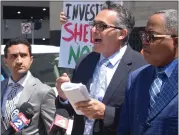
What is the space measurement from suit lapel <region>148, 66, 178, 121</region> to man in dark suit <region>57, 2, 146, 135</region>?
1.75ft

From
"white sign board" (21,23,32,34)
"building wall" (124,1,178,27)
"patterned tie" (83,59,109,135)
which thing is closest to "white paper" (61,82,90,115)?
"patterned tie" (83,59,109,135)

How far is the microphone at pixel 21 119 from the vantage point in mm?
3230

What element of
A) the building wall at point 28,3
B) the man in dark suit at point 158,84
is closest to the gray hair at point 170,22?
the man in dark suit at point 158,84

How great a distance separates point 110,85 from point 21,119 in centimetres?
71

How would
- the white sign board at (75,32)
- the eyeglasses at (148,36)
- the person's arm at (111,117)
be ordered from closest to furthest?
the eyeglasses at (148,36)
the person's arm at (111,117)
the white sign board at (75,32)

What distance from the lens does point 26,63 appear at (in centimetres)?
381

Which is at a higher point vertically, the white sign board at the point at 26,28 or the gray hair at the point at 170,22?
the gray hair at the point at 170,22

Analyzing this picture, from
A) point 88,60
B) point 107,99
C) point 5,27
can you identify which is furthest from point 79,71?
point 5,27

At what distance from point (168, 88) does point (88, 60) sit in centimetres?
98

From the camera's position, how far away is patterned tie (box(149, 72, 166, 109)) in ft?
8.17

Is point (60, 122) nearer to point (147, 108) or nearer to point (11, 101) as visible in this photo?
point (11, 101)

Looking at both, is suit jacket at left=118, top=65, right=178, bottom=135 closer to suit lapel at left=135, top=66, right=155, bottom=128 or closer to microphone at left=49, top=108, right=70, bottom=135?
suit lapel at left=135, top=66, right=155, bottom=128

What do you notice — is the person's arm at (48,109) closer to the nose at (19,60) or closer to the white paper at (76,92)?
the nose at (19,60)

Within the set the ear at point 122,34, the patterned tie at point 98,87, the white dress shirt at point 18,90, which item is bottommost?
the white dress shirt at point 18,90
